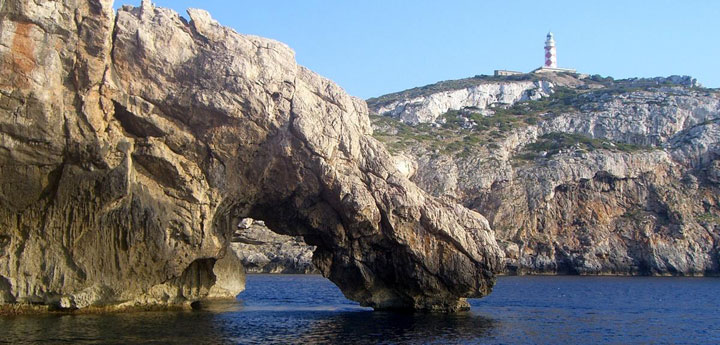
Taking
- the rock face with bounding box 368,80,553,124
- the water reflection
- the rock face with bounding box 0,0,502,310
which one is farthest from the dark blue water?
the rock face with bounding box 368,80,553,124

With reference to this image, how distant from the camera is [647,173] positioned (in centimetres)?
10712

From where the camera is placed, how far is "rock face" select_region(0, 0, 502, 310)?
34156 millimetres

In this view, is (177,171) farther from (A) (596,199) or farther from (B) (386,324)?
(A) (596,199)

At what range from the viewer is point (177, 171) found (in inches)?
1454

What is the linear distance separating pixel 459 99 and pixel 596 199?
194ft

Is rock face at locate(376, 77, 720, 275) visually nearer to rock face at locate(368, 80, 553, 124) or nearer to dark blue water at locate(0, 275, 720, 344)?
rock face at locate(368, 80, 553, 124)

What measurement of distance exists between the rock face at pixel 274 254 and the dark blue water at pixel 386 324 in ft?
143

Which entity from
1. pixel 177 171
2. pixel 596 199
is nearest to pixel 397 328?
pixel 177 171

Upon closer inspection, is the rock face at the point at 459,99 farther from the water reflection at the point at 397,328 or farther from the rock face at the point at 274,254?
the water reflection at the point at 397,328

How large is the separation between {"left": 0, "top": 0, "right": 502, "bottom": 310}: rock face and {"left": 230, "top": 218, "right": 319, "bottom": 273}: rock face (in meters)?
60.2

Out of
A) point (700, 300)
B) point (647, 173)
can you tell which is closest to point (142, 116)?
point (700, 300)

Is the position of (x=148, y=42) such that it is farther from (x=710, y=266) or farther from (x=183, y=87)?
(x=710, y=266)

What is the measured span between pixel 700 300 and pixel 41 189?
5065cm

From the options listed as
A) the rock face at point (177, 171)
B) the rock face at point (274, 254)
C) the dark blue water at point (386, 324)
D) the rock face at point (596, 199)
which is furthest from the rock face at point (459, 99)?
the rock face at point (177, 171)
